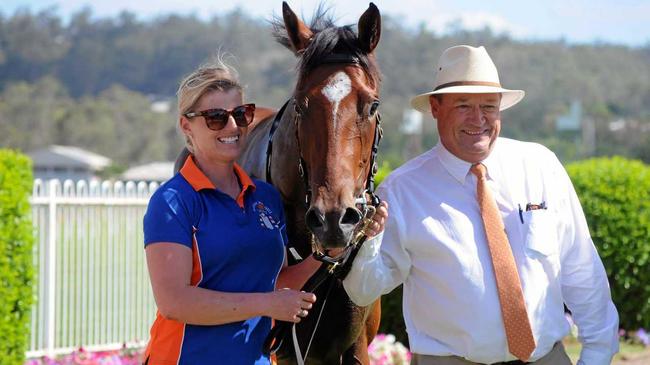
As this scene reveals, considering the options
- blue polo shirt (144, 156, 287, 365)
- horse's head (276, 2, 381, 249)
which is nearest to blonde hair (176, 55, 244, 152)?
blue polo shirt (144, 156, 287, 365)

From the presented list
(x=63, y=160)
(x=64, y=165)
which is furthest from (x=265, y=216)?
(x=64, y=165)

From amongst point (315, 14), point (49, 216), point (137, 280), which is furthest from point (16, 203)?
point (315, 14)

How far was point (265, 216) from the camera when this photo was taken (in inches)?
127

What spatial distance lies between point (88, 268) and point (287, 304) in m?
7.46

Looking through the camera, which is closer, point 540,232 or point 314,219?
point 314,219

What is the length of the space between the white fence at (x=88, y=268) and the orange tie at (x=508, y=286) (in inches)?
247

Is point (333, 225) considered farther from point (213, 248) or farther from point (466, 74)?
point (466, 74)

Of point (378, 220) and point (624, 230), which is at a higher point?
point (378, 220)

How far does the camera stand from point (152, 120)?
244 feet

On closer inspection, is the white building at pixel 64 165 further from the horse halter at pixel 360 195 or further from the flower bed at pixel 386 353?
the horse halter at pixel 360 195

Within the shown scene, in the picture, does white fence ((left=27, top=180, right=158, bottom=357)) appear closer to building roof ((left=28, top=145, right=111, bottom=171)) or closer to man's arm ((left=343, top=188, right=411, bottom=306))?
man's arm ((left=343, top=188, right=411, bottom=306))

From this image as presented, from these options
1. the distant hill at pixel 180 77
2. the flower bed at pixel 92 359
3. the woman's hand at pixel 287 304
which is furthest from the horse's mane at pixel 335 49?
the distant hill at pixel 180 77

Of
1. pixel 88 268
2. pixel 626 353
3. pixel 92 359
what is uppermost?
pixel 88 268

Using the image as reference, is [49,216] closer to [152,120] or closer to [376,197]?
[376,197]
